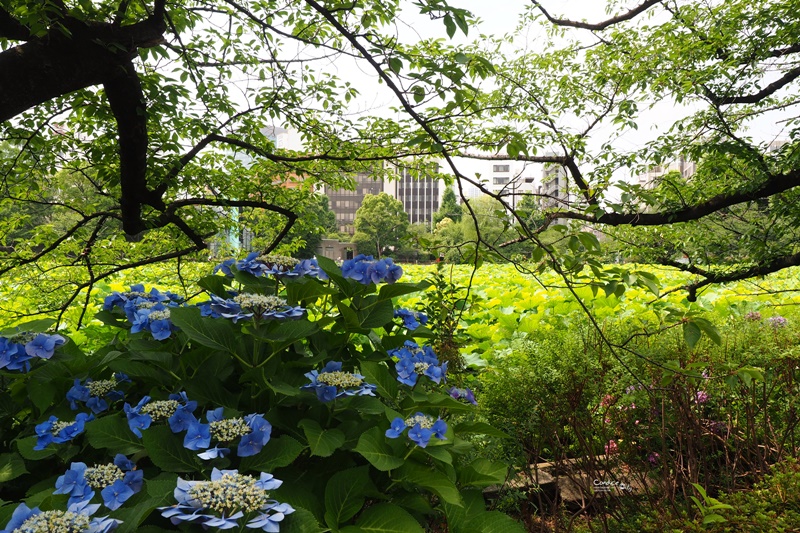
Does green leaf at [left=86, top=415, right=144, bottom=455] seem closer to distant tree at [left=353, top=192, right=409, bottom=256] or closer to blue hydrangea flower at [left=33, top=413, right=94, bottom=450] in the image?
blue hydrangea flower at [left=33, top=413, right=94, bottom=450]

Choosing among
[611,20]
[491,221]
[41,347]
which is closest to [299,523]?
[41,347]

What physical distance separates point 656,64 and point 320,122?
2.78m

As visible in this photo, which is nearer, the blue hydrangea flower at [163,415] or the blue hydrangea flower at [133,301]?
the blue hydrangea flower at [163,415]

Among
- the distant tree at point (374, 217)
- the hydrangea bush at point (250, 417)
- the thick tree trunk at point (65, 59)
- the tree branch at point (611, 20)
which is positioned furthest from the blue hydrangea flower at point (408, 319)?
the distant tree at point (374, 217)

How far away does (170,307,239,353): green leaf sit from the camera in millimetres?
1256

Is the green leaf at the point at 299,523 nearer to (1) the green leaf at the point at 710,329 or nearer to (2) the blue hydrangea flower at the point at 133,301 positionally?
(2) the blue hydrangea flower at the point at 133,301

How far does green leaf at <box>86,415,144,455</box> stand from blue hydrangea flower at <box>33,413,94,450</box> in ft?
0.23

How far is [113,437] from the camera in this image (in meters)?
1.19

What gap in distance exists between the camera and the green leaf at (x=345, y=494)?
111 cm

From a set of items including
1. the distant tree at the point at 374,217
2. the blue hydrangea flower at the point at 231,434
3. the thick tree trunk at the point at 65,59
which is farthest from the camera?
the distant tree at the point at 374,217

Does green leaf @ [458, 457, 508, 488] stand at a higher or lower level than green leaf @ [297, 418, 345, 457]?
lower

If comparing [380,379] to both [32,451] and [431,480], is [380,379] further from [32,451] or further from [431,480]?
[32,451]

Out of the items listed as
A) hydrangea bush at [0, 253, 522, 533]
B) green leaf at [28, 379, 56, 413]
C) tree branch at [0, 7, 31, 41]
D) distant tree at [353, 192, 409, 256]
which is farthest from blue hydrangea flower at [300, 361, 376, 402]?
distant tree at [353, 192, 409, 256]

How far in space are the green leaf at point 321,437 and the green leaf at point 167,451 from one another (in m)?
0.23
